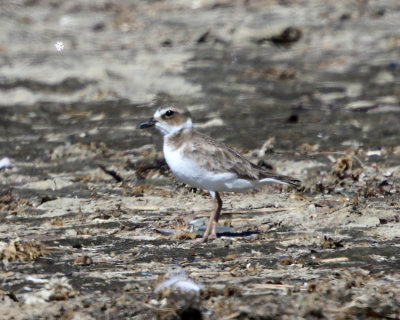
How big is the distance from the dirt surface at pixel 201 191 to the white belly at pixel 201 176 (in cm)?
39

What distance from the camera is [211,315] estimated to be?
16.4ft

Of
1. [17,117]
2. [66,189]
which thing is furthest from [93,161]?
[17,117]

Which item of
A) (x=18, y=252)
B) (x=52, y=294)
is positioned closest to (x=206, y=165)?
(x=18, y=252)

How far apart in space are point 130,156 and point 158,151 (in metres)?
0.32

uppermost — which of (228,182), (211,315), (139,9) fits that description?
(139,9)

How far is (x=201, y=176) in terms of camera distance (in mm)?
6727

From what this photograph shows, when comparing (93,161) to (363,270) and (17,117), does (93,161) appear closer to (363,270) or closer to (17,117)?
(17,117)

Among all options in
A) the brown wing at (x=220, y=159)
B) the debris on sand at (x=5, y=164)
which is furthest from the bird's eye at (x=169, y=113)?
the debris on sand at (x=5, y=164)

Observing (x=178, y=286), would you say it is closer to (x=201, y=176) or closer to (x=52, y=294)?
(x=52, y=294)

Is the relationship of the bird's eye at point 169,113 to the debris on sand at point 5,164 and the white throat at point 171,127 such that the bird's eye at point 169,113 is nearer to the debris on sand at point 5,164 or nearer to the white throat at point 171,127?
the white throat at point 171,127

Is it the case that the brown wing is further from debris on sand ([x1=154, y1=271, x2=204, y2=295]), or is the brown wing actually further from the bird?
debris on sand ([x1=154, y1=271, x2=204, y2=295])

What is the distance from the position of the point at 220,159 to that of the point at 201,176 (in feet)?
0.78

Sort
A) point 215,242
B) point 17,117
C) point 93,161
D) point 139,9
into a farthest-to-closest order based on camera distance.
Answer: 1. point 139,9
2. point 17,117
3. point 93,161
4. point 215,242

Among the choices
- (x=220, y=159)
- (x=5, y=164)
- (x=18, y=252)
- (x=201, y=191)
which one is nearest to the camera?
(x=18, y=252)
